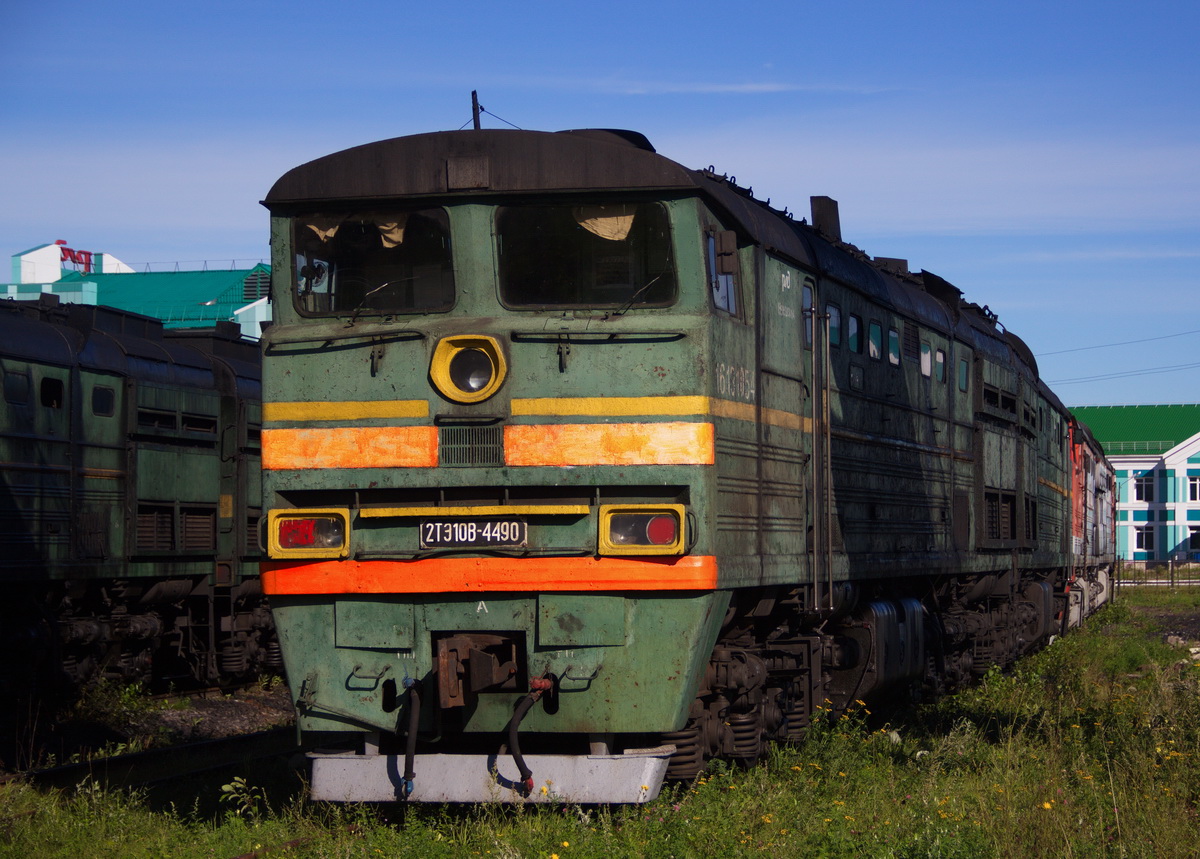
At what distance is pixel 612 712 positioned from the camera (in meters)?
7.50

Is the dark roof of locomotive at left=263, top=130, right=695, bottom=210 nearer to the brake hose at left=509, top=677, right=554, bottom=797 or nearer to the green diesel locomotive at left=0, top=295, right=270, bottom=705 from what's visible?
the brake hose at left=509, top=677, right=554, bottom=797

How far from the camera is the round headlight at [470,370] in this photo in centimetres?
770

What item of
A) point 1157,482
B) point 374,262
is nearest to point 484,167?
point 374,262

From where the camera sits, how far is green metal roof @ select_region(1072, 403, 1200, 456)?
84.4 meters

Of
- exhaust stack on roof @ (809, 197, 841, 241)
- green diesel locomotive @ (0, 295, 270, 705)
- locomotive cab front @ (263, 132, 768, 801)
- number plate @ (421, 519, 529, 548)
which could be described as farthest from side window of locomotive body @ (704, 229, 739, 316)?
green diesel locomotive @ (0, 295, 270, 705)

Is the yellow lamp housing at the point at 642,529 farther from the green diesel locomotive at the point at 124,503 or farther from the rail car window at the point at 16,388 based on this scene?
the rail car window at the point at 16,388

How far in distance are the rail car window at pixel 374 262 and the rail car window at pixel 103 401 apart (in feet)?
23.9

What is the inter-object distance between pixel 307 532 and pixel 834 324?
14.4 feet

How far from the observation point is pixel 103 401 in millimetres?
14742

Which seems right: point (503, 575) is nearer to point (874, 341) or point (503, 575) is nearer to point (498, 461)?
point (498, 461)

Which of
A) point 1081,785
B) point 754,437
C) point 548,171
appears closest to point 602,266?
point 548,171

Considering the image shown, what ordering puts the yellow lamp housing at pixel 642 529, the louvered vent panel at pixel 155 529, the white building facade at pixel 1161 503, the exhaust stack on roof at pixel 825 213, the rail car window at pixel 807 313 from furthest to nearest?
the white building facade at pixel 1161 503 < the louvered vent panel at pixel 155 529 < the exhaust stack on roof at pixel 825 213 < the rail car window at pixel 807 313 < the yellow lamp housing at pixel 642 529

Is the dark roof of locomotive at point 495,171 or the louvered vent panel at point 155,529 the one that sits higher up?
the dark roof of locomotive at point 495,171

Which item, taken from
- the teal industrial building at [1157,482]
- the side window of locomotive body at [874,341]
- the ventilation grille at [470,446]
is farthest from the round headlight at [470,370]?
the teal industrial building at [1157,482]
